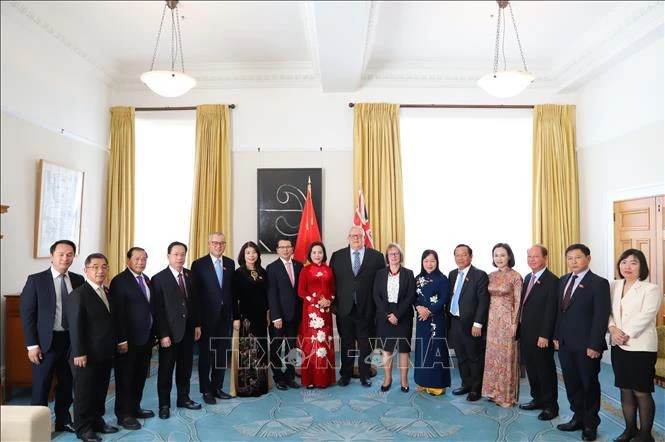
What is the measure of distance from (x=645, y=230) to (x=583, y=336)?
7.95ft

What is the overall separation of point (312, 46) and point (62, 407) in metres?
4.16

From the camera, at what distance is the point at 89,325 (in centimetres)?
324

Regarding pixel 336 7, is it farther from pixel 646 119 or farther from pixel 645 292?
pixel 646 119

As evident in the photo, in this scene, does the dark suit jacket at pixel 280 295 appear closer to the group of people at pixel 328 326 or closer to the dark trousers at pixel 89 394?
the group of people at pixel 328 326

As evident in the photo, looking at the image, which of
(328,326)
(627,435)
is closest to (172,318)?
(328,326)

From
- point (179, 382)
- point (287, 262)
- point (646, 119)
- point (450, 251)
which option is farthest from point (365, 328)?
point (646, 119)

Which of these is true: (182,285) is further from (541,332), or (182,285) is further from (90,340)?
(541,332)

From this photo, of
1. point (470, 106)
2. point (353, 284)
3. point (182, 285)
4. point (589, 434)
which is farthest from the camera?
point (470, 106)

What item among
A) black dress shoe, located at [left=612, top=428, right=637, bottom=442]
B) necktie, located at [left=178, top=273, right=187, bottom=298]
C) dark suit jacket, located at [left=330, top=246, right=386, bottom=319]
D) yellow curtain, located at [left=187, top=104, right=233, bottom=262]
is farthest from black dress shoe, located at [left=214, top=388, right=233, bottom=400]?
black dress shoe, located at [left=612, top=428, right=637, bottom=442]

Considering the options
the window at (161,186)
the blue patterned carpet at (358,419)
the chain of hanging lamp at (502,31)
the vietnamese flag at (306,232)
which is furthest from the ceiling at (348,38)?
the blue patterned carpet at (358,419)

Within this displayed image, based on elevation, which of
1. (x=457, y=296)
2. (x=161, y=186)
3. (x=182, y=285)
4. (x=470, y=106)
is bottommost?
(x=457, y=296)

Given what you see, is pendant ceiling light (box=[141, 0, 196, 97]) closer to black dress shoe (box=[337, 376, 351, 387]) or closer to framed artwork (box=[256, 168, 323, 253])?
framed artwork (box=[256, 168, 323, 253])

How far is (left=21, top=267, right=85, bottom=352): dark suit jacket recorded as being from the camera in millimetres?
3283

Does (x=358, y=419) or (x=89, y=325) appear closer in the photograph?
(x=89, y=325)
